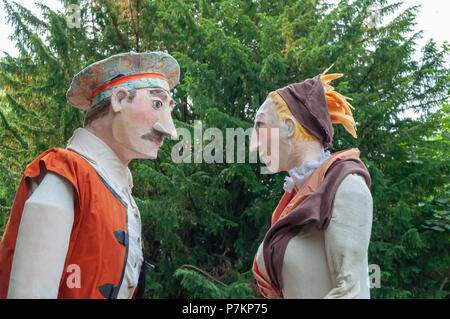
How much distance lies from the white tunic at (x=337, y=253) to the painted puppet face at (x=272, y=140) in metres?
0.39

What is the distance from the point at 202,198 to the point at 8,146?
315 centimetres

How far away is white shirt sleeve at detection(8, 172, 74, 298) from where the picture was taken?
170cm

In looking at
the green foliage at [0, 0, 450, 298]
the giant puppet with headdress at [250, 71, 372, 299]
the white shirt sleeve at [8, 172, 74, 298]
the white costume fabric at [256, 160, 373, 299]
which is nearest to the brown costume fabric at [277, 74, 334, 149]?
the giant puppet with headdress at [250, 71, 372, 299]

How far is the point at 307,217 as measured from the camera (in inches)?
80.8

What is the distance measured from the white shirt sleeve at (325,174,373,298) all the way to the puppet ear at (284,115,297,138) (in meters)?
0.40

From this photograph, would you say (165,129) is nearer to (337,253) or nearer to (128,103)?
(128,103)

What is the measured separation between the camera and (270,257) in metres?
2.15

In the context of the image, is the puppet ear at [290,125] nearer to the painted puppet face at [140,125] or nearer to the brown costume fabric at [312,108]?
the brown costume fabric at [312,108]

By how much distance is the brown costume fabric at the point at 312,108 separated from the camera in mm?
2391

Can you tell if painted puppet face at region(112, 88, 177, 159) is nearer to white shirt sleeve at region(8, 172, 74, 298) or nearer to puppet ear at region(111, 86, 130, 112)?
puppet ear at region(111, 86, 130, 112)

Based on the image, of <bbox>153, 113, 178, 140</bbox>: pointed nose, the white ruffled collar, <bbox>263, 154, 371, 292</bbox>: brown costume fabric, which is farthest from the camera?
the white ruffled collar

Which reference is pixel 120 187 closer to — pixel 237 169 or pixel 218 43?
pixel 237 169

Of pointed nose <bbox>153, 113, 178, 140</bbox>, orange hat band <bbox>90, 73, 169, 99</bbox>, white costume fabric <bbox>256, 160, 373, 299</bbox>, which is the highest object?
orange hat band <bbox>90, 73, 169, 99</bbox>
